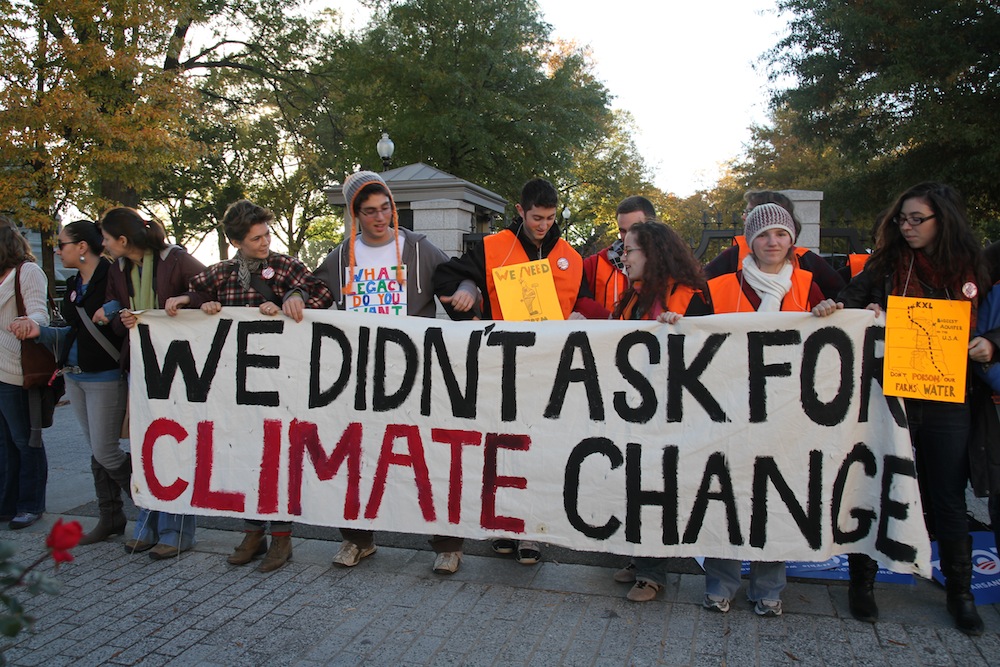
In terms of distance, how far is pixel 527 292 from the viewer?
410 centimetres

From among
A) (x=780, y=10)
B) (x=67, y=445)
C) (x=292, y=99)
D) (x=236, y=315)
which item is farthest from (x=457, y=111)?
(x=236, y=315)

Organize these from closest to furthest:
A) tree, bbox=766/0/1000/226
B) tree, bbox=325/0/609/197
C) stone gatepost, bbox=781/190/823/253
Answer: stone gatepost, bbox=781/190/823/253
tree, bbox=766/0/1000/226
tree, bbox=325/0/609/197

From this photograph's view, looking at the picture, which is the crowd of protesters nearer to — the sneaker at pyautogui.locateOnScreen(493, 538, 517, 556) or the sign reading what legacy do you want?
the sneaker at pyautogui.locateOnScreen(493, 538, 517, 556)

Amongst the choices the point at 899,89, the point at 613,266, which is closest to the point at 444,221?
the point at 613,266

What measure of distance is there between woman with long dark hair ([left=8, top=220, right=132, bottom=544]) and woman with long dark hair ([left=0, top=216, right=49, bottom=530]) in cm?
22

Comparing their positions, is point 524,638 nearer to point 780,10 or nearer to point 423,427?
point 423,427

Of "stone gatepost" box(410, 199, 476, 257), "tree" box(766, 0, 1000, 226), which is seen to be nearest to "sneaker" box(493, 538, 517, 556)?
"stone gatepost" box(410, 199, 476, 257)

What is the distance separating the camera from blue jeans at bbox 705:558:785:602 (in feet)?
11.2

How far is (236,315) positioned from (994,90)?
1739 cm

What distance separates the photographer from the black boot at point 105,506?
448 centimetres

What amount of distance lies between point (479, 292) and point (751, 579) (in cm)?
202

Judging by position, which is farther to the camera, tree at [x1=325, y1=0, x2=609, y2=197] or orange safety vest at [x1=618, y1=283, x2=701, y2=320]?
tree at [x1=325, y1=0, x2=609, y2=197]

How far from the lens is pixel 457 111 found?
2239cm

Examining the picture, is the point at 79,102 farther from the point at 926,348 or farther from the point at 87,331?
the point at 926,348
